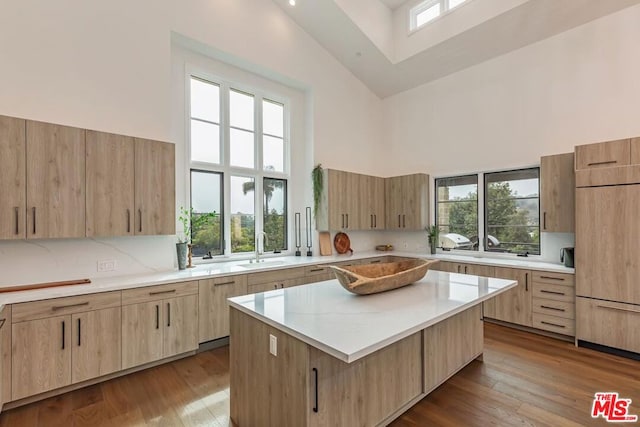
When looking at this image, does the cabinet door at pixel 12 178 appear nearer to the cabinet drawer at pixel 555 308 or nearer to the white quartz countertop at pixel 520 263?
the white quartz countertop at pixel 520 263

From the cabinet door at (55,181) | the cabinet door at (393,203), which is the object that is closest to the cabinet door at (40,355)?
the cabinet door at (55,181)

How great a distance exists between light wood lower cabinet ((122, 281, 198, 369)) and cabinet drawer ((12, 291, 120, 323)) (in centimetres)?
12

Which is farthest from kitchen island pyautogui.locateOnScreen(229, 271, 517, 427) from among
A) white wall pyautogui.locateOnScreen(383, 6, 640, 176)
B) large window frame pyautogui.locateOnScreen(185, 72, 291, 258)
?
white wall pyautogui.locateOnScreen(383, 6, 640, 176)

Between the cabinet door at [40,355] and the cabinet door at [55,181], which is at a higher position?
the cabinet door at [55,181]

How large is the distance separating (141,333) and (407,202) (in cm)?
427

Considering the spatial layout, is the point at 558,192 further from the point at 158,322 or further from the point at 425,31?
the point at 158,322

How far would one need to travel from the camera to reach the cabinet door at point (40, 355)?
215 centimetres

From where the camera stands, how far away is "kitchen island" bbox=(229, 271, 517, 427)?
147 cm

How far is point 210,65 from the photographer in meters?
3.91

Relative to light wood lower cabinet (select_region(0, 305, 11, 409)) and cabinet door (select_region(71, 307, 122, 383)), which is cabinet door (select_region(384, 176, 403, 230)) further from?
light wood lower cabinet (select_region(0, 305, 11, 409))

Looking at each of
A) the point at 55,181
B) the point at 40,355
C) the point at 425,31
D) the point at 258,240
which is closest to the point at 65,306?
the point at 40,355

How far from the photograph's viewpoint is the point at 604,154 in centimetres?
312

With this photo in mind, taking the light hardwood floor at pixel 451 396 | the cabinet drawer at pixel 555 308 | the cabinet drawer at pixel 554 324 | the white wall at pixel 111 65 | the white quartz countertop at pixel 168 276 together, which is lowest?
the light hardwood floor at pixel 451 396

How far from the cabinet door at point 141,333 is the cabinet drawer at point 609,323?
4.40 m
